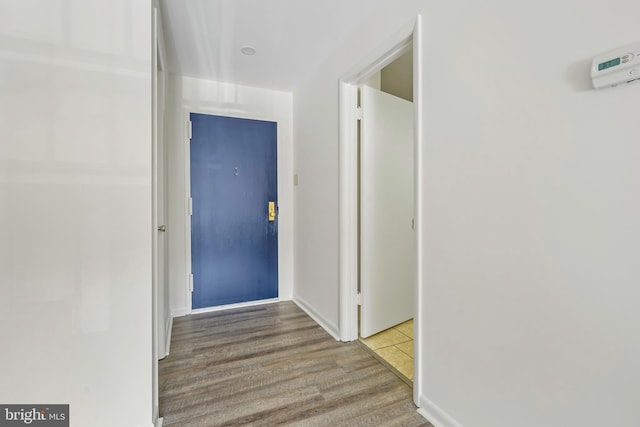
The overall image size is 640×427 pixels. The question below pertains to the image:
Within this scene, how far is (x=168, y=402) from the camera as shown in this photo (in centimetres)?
162

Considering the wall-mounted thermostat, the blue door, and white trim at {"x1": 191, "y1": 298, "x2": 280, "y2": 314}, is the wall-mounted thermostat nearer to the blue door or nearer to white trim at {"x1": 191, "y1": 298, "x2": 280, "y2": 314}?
the blue door

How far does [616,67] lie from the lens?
811 mm

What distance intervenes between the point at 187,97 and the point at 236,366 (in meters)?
2.54

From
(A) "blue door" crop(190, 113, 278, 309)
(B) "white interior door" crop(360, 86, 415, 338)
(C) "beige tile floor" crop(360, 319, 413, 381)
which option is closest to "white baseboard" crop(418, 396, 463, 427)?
(C) "beige tile floor" crop(360, 319, 413, 381)

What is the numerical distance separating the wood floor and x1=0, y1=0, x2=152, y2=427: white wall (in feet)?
1.36

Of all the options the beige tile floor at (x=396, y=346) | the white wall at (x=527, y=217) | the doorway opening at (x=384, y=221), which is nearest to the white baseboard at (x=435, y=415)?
the white wall at (x=527, y=217)

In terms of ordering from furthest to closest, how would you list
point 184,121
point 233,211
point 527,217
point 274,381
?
1. point 233,211
2. point 184,121
3. point 274,381
4. point 527,217

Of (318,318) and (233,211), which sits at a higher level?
(233,211)

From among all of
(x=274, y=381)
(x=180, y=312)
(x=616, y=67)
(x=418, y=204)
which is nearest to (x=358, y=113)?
(x=418, y=204)

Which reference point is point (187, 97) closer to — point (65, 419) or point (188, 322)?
point (188, 322)

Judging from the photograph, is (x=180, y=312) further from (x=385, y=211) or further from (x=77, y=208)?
(x=385, y=211)

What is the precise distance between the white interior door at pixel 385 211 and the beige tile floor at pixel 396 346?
60mm

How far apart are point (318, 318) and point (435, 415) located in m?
1.40

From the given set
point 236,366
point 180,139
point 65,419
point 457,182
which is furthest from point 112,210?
point 180,139
